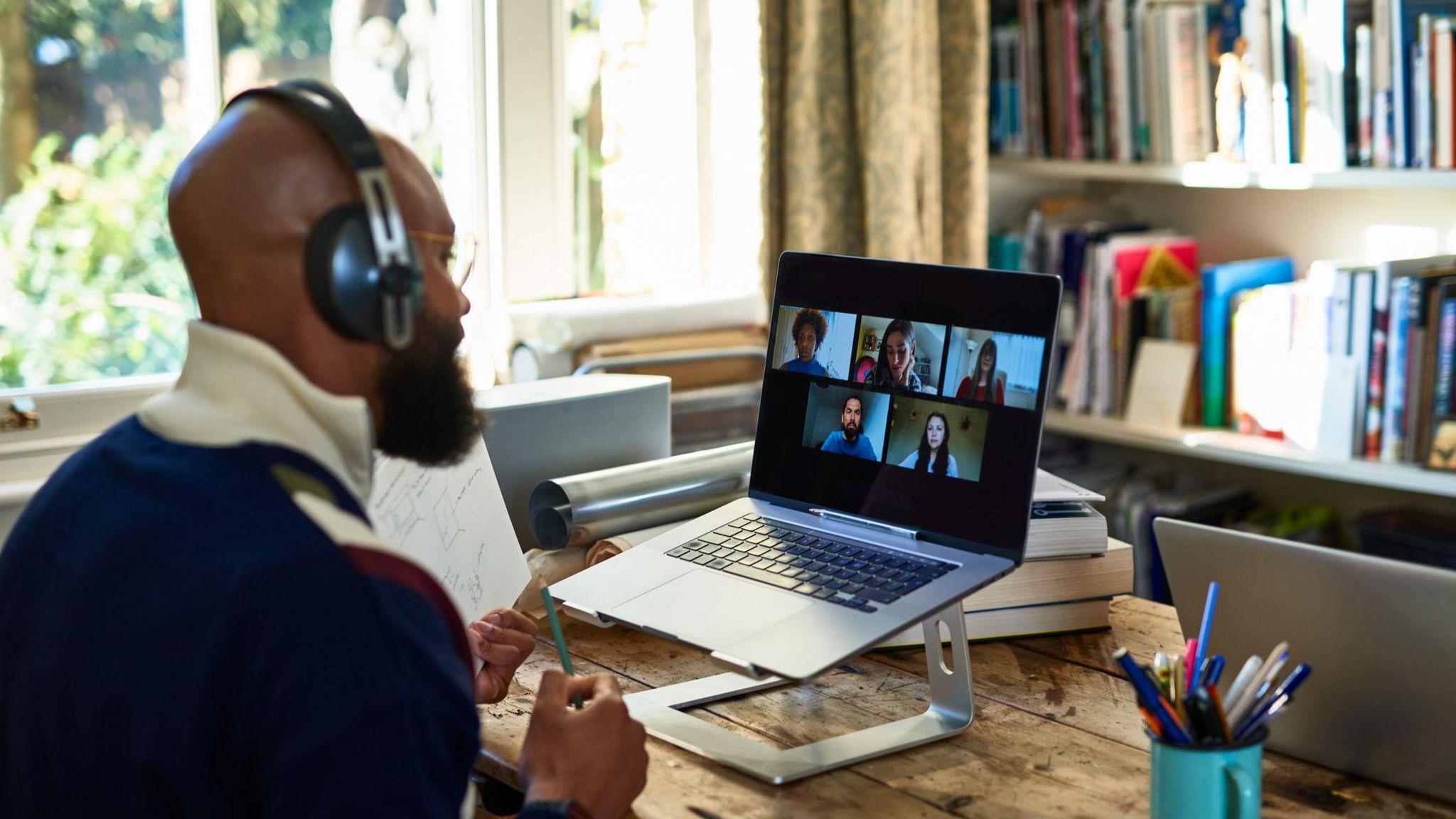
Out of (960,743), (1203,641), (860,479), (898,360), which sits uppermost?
(898,360)

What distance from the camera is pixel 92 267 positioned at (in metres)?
2.05

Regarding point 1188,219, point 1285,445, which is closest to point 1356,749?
point 1285,445

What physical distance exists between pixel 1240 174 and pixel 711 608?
5.61 feet

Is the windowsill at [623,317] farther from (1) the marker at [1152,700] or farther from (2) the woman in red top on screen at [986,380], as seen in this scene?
(1) the marker at [1152,700]

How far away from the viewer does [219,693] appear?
675 millimetres

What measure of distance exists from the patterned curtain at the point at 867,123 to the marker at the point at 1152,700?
62.7 inches

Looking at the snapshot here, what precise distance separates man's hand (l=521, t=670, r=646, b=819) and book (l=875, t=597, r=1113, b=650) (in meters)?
0.39

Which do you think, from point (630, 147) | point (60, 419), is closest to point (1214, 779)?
point (60, 419)

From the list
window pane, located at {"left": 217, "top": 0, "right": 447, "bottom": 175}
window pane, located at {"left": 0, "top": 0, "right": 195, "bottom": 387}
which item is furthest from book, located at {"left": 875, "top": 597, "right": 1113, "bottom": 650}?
window pane, located at {"left": 0, "top": 0, "right": 195, "bottom": 387}

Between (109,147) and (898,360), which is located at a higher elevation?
(109,147)

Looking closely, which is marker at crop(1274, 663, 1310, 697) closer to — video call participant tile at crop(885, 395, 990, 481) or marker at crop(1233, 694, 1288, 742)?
marker at crop(1233, 694, 1288, 742)

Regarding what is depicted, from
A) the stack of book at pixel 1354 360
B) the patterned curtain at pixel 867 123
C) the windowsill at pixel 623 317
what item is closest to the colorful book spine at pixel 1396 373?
the stack of book at pixel 1354 360

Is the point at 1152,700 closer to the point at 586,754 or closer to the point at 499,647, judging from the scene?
the point at 586,754

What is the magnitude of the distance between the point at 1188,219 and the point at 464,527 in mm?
2068
